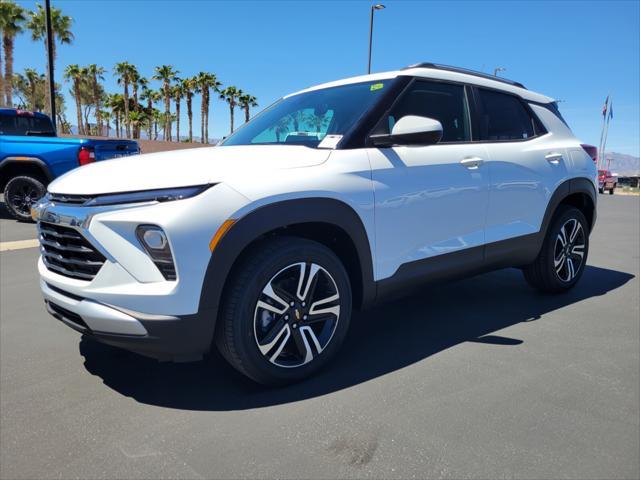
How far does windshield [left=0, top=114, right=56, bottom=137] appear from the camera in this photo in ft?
28.7

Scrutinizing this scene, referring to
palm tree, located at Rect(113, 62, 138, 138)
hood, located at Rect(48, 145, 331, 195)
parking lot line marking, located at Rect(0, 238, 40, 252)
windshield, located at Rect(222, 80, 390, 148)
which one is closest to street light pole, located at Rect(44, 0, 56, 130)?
parking lot line marking, located at Rect(0, 238, 40, 252)

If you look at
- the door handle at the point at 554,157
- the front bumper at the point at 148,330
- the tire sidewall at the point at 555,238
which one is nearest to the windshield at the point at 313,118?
the front bumper at the point at 148,330

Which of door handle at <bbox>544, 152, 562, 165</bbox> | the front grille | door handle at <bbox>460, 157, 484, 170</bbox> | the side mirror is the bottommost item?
the front grille

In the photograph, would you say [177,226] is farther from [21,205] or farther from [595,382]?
[21,205]

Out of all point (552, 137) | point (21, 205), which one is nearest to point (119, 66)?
point (21, 205)

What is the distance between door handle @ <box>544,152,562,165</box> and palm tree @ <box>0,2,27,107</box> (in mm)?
39909

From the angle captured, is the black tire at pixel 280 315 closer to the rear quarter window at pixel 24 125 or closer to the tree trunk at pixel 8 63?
the rear quarter window at pixel 24 125

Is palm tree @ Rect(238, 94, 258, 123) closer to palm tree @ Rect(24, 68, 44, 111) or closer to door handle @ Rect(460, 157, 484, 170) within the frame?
palm tree @ Rect(24, 68, 44, 111)

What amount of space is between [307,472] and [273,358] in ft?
2.20

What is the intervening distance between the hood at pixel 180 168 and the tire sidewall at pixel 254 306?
0.44 meters

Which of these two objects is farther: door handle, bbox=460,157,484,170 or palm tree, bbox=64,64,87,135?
palm tree, bbox=64,64,87,135

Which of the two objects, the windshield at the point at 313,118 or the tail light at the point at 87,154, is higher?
the windshield at the point at 313,118

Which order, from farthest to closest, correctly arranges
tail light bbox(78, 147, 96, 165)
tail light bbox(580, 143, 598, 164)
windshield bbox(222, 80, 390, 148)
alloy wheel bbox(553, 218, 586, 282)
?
1. tail light bbox(78, 147, 96, 165)
2. tail light bbox(580, 143, 598, 164)
3. alloy wheel bbox(553, 218, 586, 282)
4. windshield bbox(222, 80, 390, 148)

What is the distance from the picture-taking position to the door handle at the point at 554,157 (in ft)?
12.8
